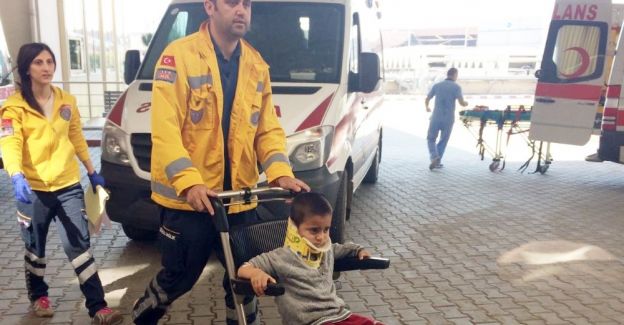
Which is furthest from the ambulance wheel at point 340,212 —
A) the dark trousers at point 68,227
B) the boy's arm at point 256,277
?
the boy's arm at point 256,277

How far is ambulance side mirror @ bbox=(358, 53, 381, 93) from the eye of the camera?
5.30m

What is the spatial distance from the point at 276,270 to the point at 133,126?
2.56 metres

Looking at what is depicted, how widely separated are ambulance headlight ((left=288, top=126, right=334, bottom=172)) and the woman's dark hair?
179 cm

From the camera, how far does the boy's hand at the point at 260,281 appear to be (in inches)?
88.6

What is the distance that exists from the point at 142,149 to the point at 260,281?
2.62 m

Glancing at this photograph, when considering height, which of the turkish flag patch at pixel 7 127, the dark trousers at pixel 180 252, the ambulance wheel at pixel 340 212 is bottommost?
the ambulance wheel at pixel 340 212

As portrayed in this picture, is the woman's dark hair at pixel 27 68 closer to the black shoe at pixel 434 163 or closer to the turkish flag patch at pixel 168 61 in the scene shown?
the turkish flag patch at pixel 168 61

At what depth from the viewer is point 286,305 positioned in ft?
8.28

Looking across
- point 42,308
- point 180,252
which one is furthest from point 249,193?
point 42,308

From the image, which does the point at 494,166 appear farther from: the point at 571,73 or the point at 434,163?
the point at 571,73

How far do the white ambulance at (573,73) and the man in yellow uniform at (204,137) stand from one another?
703 centimetres

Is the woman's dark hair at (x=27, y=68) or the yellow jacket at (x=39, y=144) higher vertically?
the woman's dark hair at (x=27, y=68)

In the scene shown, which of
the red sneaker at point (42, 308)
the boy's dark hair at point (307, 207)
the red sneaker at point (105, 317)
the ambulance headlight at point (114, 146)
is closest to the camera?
the boy's dark hair at point (307, 207)

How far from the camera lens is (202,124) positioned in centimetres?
273
